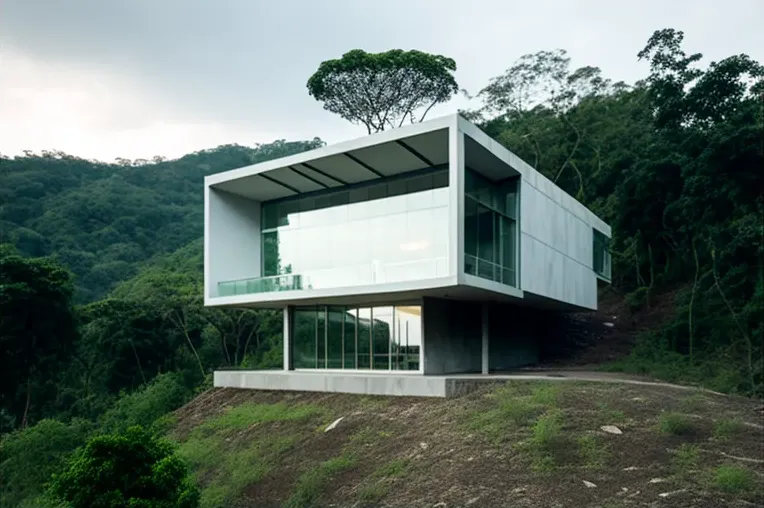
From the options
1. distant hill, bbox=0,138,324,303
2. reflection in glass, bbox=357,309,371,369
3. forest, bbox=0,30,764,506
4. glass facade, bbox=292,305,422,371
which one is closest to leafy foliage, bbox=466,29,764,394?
forest, bbox=0,30,764,506

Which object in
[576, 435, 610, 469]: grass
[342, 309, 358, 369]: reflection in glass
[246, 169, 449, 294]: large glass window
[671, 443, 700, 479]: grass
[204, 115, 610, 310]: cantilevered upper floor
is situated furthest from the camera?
[342, 309, 358, 369]: reflection in glass

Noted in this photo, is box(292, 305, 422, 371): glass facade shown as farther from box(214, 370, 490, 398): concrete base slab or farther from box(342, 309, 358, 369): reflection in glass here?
box(214, 370, 490, 398): concrete base slab

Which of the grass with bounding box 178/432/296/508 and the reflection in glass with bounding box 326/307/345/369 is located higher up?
the reflection in glass with bounding box 326/307/345/369

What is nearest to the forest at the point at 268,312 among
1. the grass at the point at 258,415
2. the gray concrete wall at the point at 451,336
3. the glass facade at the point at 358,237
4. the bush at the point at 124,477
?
the grass at the point at 258,415

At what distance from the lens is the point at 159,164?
61.3 meters

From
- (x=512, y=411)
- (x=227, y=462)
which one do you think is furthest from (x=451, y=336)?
(x=227, y=462)

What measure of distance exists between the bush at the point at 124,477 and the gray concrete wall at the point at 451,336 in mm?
9924

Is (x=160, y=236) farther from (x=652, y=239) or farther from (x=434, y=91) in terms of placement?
(x=652, y=239)

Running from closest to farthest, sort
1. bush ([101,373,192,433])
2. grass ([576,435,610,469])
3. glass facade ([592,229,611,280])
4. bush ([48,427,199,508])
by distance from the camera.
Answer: bush ([48,427,199,508]) → grass ([576,435,610,469]) → bush ([101,373,192,433]) → glass facade ([592,229,611,280])

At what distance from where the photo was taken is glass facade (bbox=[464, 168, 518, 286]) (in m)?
17.3

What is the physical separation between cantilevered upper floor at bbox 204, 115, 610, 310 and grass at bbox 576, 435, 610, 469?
5.57 metres

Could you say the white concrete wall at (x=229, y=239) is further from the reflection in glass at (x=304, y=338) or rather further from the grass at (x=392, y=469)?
the grass at (x=392, y=469)

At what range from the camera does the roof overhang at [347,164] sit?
1697 cm

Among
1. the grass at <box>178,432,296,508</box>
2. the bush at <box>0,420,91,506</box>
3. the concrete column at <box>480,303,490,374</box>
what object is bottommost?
the bush at <box>0,420,91,506</box>
